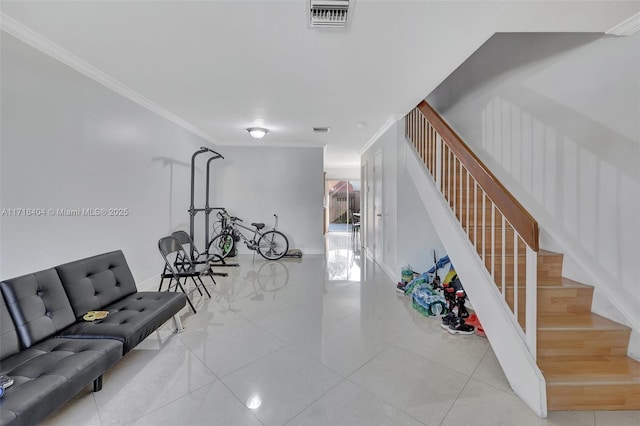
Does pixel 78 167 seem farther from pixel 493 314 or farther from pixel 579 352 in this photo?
pixel 579 352

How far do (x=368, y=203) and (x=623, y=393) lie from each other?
4747 millimetres

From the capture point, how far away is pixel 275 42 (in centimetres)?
213

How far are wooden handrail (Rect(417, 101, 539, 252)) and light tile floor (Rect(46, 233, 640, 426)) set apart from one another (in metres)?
1.06

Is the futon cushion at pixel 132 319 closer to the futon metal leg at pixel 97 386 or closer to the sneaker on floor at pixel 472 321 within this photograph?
the futon metal leg at pixel 97 386

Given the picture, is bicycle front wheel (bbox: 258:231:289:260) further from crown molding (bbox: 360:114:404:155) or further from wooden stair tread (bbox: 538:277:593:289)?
wooden stair tread (bbox: 538:277:593:289)

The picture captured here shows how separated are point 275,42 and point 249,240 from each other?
15.2 ft

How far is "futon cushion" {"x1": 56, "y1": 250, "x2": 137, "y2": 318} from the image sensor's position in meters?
2.00

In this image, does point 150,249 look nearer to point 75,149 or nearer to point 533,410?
point 75,149

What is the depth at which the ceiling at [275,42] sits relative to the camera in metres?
1.74

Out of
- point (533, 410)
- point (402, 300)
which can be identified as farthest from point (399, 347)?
point (402, 300)

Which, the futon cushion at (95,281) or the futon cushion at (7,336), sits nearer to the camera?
the futon cushion at (7,336)

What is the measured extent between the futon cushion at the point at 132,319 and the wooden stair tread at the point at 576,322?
2.86 metres

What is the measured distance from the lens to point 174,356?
2.08 metres

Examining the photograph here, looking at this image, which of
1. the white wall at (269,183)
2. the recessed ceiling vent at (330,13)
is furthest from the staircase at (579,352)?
the white wall at (269,183)
